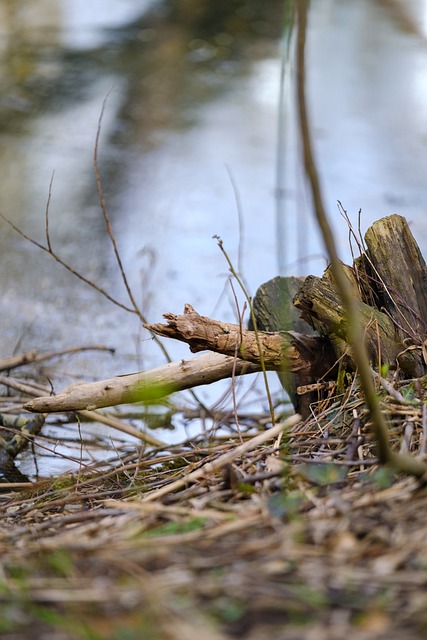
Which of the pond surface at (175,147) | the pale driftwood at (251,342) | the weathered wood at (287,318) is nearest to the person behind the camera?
the pale driftwood at (251,342)

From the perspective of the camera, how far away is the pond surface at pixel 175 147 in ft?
12.4

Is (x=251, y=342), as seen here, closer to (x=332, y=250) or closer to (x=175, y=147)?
(x=332, y=250)

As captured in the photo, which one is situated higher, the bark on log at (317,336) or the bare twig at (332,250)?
the bare twig at (332,250)

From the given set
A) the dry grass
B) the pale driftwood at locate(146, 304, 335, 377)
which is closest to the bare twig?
the dry grass

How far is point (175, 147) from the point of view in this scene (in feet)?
16.6

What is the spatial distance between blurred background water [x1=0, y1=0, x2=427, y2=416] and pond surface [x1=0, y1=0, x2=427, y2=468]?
13 mm

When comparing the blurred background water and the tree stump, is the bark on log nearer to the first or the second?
Answer: the tree stump

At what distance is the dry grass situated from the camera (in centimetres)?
97

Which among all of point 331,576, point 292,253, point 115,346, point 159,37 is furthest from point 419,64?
point 331,576

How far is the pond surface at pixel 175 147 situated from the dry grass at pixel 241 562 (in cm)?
159

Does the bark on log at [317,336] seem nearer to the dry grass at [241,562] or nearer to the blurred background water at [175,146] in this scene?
the dry grass at [241,562]

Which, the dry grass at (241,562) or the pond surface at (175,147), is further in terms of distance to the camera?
the pond surface at (175,147)

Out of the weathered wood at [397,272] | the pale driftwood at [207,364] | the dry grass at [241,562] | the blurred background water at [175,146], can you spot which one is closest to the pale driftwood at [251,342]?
the pale driftwood at [207,364]

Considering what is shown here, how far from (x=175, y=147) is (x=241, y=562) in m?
4.21
